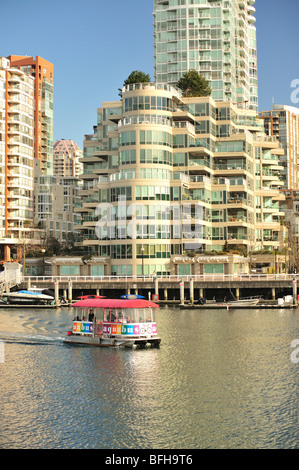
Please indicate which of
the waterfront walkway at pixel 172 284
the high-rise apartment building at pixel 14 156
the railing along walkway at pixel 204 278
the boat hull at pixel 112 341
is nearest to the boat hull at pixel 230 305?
the waterfront walkway at pixel 172 284

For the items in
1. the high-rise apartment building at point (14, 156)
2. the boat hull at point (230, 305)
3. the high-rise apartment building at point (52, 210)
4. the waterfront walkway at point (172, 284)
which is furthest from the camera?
the high-rise apartment building at point (52, 210)

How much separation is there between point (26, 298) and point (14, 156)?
62.9 meters

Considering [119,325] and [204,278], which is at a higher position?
[204,278]

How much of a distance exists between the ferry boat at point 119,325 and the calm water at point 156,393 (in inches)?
57.3

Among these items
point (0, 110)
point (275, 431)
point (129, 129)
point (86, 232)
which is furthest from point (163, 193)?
point (275, 431)

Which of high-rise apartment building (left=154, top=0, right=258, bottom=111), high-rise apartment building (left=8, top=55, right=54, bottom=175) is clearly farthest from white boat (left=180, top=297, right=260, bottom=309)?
high-rise apartment building (left=8, top=55, right=54, bottom=175)

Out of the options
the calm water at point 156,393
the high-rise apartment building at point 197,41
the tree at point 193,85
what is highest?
the high-rise apartment building at point 197,41

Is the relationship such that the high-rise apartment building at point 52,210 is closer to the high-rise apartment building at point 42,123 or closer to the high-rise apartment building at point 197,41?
the high-rise apartment building at point 42,123

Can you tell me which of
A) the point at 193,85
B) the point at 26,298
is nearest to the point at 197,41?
the point at 193,85

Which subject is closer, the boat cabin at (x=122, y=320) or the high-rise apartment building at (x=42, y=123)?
the boat cabin at (x=122, y=320)

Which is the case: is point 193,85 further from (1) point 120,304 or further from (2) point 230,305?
(1) point 120,304

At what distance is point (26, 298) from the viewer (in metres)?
100

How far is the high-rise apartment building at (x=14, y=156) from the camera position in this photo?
153 m

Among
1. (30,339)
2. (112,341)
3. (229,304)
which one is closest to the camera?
(112,341)
